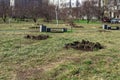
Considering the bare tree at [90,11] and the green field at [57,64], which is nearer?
the green field at [57,64]

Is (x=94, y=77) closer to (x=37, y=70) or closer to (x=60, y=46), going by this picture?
(x=37, y=70)

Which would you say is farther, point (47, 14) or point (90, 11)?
point (90, 11)

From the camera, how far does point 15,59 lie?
27.2ft

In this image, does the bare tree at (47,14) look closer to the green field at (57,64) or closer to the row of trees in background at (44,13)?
Result: the row of trees in background at (44,13)

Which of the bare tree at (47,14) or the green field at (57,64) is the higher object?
the bare tree at (47,14)

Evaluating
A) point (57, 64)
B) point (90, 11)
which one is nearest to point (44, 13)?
point (90, 11)

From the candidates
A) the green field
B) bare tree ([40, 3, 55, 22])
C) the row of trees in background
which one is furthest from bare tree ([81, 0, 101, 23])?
the green field

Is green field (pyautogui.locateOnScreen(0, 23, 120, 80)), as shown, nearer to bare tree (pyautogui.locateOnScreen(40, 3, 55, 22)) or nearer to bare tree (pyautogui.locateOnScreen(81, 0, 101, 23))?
bare tree (pyautogui.locateOnScreen(40, 3, 55, 22))

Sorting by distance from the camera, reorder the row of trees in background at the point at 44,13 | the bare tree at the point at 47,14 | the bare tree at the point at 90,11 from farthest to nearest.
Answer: the bare tree at the point at 90,11, the bare tree at the point at 47,14, the row of trees in background at the point at 44,13

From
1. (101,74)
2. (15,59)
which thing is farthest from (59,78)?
(15,59)

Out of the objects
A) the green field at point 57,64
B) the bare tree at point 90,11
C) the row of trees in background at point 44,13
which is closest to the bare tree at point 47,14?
the row of trees in background at point 44,13

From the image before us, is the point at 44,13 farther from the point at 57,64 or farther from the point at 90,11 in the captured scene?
the point at 57,64

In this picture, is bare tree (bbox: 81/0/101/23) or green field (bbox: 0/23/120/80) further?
bare tree (bbox: 81/0/101/23)

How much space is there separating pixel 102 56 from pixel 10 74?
3.21 metres
